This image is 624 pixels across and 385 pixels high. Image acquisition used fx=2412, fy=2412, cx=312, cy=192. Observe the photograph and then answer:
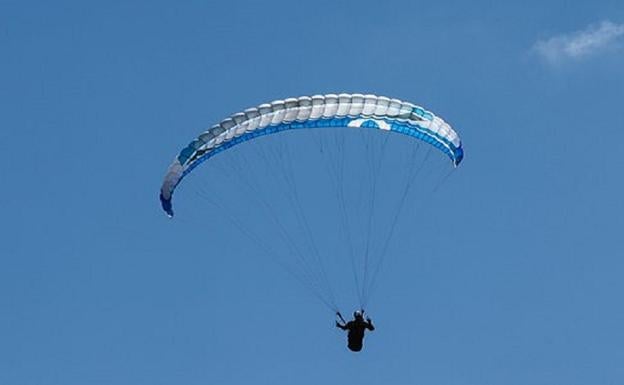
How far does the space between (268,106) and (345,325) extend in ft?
21.3

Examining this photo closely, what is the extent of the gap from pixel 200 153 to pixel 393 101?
560cm

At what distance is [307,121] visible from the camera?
66.9m

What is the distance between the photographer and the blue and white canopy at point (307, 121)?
66688mm

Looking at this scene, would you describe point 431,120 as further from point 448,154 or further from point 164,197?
point 164,197

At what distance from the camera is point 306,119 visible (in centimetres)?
6681

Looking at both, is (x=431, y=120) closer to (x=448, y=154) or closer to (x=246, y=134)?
(x=448, y=154)

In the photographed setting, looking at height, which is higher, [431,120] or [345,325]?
[431,120]

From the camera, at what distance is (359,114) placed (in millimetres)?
67125

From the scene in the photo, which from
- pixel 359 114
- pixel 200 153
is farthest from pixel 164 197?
pixel 359 114

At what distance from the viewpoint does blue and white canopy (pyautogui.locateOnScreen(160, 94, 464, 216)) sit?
2625 inches

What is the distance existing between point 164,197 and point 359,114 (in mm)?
6117

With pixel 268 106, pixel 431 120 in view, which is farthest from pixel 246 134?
pixel 431 120

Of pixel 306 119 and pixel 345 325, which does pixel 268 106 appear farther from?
pixel 345 325

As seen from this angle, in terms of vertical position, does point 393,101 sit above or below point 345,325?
above
